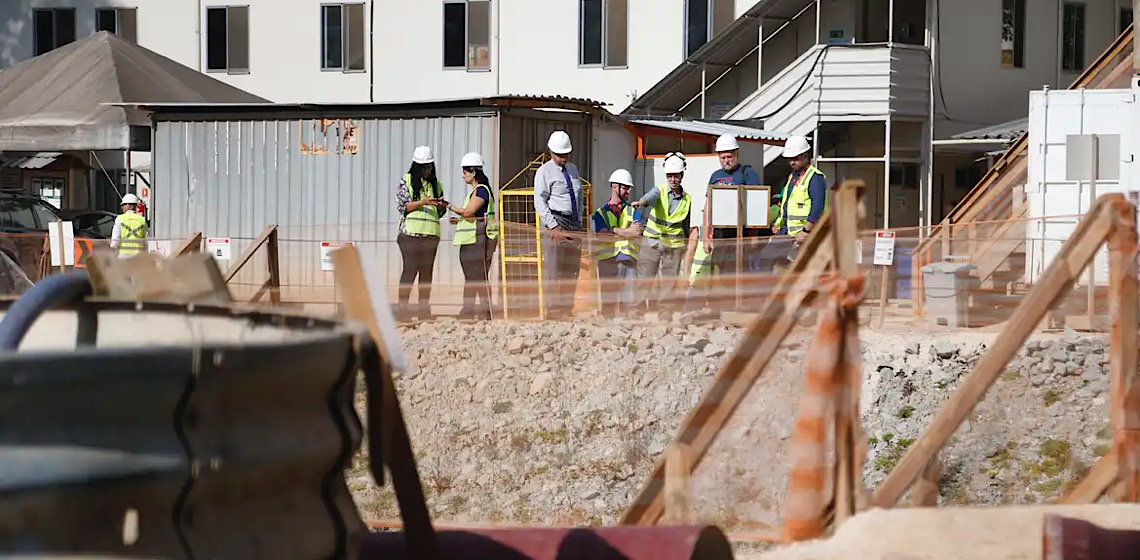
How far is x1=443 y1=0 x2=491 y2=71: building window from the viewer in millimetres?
30516

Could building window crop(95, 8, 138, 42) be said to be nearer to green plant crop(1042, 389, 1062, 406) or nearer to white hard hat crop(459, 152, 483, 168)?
white hard hat crop(459, 152, 483, 168)

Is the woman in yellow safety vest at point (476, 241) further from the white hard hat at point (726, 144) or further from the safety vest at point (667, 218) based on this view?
the white hard hat at point (726, 144)

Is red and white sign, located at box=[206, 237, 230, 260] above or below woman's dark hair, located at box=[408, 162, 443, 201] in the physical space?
below

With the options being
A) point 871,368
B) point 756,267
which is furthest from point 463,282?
point 871,368

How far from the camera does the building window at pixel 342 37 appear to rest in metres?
31.3

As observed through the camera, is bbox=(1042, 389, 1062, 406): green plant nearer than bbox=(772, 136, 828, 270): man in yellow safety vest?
Yes

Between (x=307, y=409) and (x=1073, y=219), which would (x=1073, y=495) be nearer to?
(x=307, y=409)

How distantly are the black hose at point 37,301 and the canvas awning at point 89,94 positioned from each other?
1841cm

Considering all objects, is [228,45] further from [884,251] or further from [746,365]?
[746,365]

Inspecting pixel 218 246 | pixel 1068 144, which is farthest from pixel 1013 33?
pixel 218 246

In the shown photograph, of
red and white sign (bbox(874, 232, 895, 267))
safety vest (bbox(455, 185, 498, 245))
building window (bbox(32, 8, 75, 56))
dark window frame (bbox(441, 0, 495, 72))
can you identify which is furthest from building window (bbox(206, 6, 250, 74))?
red and white sign (bbox(874, 232, 895, 267))

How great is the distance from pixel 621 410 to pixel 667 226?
2972 millimetres

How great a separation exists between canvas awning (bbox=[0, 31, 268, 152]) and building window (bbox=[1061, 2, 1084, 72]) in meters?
17.2

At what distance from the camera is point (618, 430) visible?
39.9 ft
